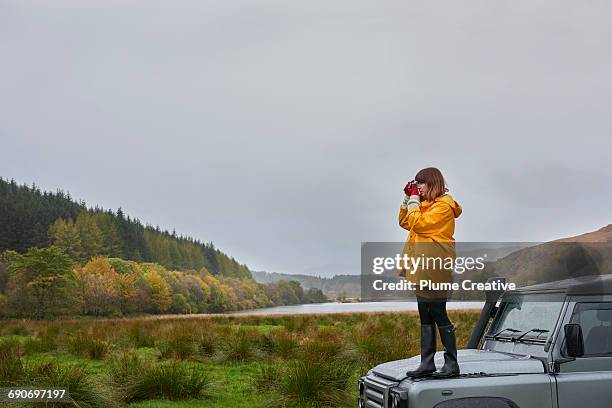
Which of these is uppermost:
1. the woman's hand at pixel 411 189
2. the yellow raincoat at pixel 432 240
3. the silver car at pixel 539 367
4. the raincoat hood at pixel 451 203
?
→ the woman's hand at pixel 411 189

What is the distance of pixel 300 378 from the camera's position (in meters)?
10.0

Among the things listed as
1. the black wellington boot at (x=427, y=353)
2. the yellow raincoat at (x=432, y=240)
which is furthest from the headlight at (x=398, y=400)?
the yellow raincoat at (x=432, y=240)

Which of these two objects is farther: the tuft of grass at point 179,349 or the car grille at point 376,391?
the tuft of grass at point 179,349

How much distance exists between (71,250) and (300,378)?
83.0m

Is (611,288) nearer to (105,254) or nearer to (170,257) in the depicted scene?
(105,254)

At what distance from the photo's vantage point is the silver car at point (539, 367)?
534 cm

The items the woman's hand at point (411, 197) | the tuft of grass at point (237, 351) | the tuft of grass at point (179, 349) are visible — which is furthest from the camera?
the tuft of grass at point (179, 349)

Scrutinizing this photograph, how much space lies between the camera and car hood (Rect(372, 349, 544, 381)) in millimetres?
5582

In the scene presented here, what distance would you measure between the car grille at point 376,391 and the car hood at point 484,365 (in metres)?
0.07

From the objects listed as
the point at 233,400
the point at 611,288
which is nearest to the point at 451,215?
the point at 611,288

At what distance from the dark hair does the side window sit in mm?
1621

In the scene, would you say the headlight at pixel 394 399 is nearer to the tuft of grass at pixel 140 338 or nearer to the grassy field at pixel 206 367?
the grassy field at pixel 206 367

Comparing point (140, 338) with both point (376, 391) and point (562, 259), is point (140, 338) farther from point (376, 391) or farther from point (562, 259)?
point (562, 259)

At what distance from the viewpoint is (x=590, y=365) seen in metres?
→ 5.61
